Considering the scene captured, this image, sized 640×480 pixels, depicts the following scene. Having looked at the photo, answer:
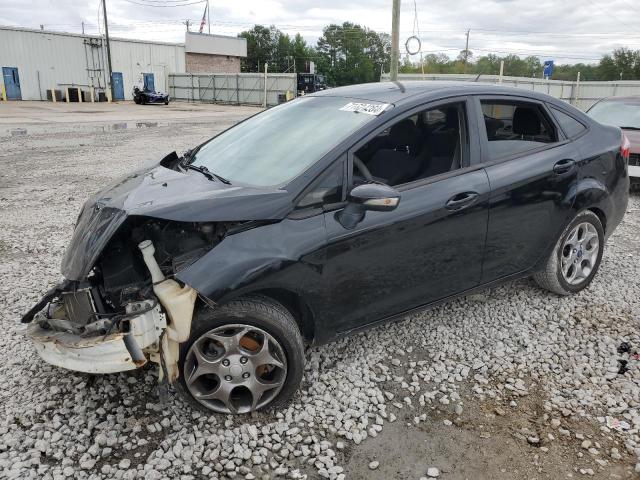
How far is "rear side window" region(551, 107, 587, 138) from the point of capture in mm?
3921

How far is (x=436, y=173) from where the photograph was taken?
130 inches

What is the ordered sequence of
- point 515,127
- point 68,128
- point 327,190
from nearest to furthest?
point 327,190
point 515,127
point 68,128

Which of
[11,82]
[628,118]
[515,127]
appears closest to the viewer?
[515,127]

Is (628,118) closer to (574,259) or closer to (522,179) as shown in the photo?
(574,259)

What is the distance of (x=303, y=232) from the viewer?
2730 millimetres


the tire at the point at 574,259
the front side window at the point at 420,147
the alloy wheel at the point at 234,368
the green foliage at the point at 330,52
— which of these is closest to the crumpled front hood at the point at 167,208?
the alloy wheel at the point at 234,368

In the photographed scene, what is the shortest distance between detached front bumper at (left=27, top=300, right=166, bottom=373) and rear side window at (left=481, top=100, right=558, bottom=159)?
242 centimetres

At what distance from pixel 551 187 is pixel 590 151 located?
1.97ft

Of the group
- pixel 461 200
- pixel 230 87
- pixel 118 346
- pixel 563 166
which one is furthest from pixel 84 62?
pixel 118 346

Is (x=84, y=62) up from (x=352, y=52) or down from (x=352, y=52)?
down

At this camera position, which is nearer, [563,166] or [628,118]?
[563,166]

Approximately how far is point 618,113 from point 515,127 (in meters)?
6.66

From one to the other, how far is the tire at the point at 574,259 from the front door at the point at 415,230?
0.91m

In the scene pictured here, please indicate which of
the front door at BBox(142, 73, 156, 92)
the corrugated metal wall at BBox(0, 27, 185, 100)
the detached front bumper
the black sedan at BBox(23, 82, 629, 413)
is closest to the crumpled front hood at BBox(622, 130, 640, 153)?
the black sedan at BBox(23, 82, 629, 413)
